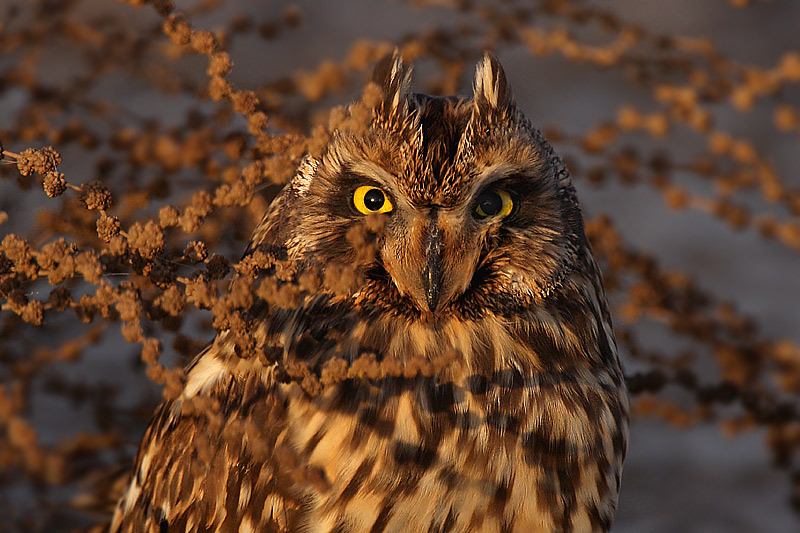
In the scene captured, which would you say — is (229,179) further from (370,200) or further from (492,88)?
(492,88)

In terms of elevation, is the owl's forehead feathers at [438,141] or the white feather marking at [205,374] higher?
the owl's forehead feathers at [438,141]

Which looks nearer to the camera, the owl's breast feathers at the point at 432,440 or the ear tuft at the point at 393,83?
the ear tuft at the point at 393,83

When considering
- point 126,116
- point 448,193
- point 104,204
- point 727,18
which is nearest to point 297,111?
point 126,116

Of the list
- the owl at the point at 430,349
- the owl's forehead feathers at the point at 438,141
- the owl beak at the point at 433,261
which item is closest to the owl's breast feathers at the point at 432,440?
the owl at the point at 430,349

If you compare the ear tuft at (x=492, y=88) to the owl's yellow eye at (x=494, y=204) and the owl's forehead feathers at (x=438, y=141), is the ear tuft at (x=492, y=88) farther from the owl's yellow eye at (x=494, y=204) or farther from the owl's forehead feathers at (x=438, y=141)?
the owl's yellow eye at (x=494, y=204)

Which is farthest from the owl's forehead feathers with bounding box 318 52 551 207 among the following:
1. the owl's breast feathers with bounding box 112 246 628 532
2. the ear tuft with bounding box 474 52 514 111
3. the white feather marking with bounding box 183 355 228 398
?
the white feather marking with bounding box 183 355 228 398

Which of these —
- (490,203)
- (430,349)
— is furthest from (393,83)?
(430,349)

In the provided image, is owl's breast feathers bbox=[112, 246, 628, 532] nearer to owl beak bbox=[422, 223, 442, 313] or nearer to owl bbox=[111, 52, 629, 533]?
owl bbox=[111, 52, 629, 533]
